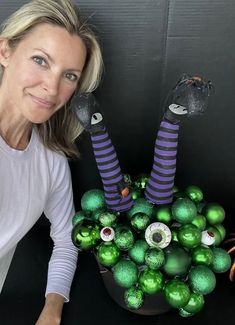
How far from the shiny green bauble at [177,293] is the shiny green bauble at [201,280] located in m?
0.02

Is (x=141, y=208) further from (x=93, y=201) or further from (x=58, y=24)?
(x=58, y=24)

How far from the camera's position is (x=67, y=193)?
87 centimetres

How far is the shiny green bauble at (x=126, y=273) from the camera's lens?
2.13 ft

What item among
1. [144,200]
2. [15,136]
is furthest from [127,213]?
[15,136]

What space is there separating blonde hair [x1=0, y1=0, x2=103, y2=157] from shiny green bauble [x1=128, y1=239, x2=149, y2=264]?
0.30m

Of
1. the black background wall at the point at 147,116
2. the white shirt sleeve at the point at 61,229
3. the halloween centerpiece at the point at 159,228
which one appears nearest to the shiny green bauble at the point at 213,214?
the halloween centerpiece at the point at 159,228

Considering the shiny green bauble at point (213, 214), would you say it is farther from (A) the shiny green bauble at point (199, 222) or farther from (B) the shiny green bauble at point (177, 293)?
(B) the shiny green bauble at point (177, 293)

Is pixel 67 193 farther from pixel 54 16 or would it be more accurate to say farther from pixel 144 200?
pixel 54 16

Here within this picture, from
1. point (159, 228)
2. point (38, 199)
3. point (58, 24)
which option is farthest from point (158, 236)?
point (58, 24)

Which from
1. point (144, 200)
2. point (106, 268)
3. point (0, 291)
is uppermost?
point (144, 200)

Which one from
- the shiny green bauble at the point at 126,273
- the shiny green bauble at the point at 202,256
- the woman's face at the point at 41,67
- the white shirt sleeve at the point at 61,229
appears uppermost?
the woman's face at the point at 41,67

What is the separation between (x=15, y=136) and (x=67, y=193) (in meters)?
0.19

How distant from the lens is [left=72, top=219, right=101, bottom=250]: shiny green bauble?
0.69 metres

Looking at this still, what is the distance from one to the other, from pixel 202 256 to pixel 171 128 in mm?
238
